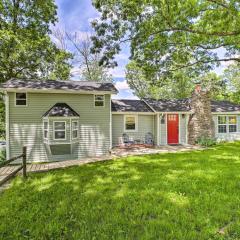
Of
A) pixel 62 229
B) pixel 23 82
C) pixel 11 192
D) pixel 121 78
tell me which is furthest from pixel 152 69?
pixel 121 78

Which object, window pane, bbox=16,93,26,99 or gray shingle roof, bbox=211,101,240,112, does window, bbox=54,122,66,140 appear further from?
gray shingle roof, bbox=211,101,240,112

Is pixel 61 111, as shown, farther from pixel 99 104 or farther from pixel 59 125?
pixel 99 104

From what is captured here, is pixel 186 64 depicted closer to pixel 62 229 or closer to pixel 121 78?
pixel 62 229

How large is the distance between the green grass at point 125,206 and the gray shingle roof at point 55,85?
6.80 metres

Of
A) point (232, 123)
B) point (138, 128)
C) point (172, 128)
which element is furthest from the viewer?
point (232, 123)

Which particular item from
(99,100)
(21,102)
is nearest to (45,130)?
(21,102)

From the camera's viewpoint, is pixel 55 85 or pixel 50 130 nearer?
pixel 50 130

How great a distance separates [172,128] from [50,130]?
9.46 meters

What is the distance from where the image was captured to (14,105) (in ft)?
40.8

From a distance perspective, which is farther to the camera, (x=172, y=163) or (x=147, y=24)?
(x=147, y=24)

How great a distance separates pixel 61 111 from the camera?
42.2ft

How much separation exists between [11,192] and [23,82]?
8.98 m

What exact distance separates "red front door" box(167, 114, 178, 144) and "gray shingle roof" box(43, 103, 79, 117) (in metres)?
7.51

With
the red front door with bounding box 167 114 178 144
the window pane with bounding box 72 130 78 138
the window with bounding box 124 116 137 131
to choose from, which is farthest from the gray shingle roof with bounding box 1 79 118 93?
the red front door with bounding box 167 114 178 144
